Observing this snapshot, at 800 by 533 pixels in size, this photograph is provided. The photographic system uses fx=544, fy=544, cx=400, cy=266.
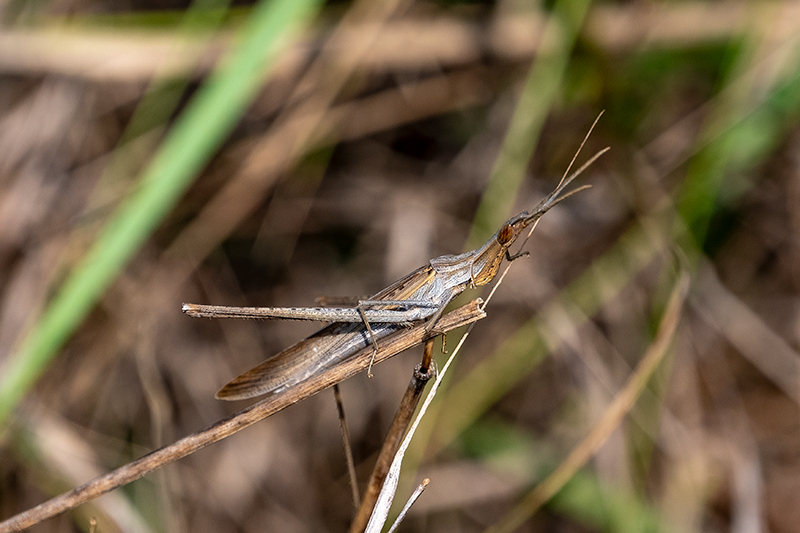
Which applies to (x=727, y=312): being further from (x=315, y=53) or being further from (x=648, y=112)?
(x=315, y=53)

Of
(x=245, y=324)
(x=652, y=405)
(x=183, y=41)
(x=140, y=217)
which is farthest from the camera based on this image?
(x=245, y=324)

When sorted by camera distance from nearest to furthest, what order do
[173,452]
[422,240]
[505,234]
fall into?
[173,452], [505,234], [422,240]

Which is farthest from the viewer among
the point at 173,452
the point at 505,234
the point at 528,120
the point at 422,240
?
the point at 422,240

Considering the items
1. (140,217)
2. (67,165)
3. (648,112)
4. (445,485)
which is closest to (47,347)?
(140,217)

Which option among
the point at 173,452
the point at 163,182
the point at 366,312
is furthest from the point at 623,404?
the point at 163,182

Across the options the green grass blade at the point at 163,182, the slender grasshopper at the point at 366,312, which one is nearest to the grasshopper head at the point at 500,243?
the slender grasshopper at the point at 366,312

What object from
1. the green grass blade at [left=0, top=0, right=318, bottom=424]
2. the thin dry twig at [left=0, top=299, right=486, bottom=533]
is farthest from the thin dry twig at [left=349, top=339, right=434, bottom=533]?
the green grass blade at [left=0, top=0, right=318, bottom=424]

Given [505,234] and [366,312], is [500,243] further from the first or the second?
[366,312]
